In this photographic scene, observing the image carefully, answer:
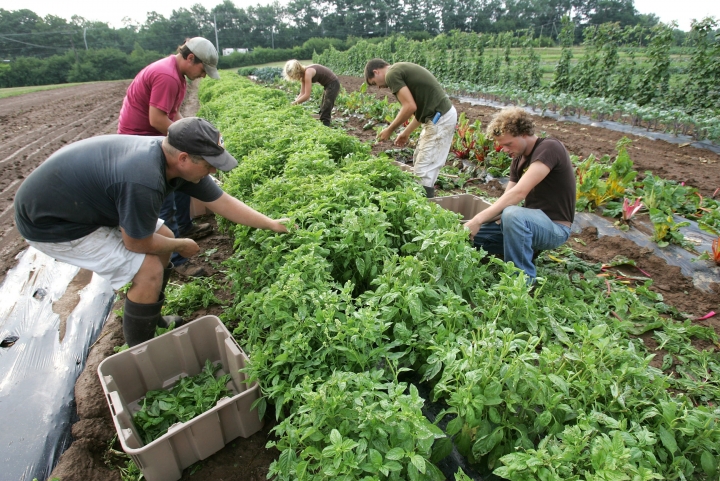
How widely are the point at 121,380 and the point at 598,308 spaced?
138 inches

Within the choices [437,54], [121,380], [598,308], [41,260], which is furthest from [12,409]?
[437,54]

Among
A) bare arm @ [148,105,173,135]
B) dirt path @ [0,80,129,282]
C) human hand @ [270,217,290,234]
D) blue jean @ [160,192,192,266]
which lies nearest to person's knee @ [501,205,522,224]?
human hand @ [270,217,290,234]

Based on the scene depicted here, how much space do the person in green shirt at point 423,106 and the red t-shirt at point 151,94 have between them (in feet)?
7.05

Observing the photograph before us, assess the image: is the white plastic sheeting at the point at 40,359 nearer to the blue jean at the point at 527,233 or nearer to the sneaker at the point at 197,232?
the sneaker at the point at 197,232

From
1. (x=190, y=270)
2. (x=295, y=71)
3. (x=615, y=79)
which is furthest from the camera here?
(x=615, y=79)

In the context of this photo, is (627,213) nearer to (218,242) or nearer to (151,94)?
(218,242)

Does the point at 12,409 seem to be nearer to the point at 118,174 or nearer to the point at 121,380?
the point at 121,380

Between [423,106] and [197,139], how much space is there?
313 cm

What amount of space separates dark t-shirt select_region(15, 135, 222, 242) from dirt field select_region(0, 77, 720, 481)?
1.17 meters

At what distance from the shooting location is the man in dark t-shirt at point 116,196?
210 centimetres

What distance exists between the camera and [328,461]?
1.35 meters

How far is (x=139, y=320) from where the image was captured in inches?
99.7

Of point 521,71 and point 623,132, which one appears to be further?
point 521,71

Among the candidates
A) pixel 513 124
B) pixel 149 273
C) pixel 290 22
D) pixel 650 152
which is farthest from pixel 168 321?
pixel 290 22
